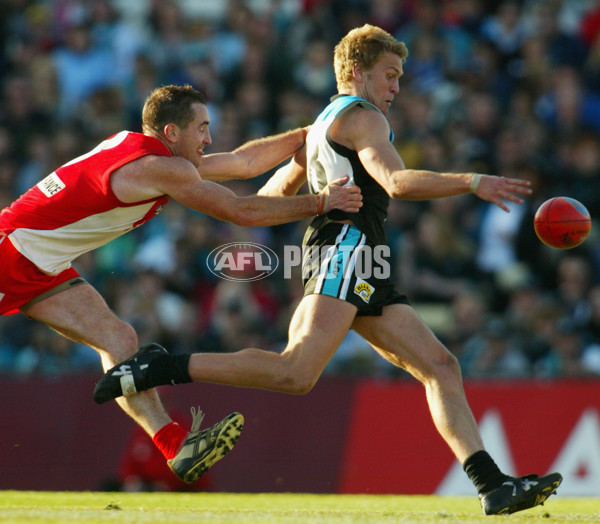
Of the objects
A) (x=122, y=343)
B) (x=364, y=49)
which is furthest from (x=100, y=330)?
(x=364, y=49)

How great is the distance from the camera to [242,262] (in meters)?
11.2

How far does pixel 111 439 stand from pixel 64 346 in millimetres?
1680

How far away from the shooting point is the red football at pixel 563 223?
6.43 metres

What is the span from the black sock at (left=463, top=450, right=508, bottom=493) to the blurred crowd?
393 cm

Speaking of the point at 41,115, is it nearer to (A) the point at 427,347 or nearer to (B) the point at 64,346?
(B) the point at 64,346

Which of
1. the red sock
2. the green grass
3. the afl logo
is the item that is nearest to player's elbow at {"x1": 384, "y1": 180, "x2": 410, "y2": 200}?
the green grass

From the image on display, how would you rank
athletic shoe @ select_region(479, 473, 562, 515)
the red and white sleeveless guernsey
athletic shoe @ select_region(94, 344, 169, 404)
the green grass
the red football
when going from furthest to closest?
the red football < the red and white sleeveless guernsey < athletic shoe @ select_region(94, 344, 169, 404) < athletic shoe @ select_region(479, 473, 562, 515) < the green grass

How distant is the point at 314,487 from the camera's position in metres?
9.26

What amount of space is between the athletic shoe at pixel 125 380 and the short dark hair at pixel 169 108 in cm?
144

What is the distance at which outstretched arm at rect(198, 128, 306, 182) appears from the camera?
6.96 metres

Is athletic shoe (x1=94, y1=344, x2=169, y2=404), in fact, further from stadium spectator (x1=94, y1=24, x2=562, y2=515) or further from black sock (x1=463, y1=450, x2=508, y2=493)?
black sock (x1=463, y1=450, x2=508, y2=493)

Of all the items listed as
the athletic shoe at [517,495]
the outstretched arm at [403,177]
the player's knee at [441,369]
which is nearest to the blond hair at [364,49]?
the outstretched arm at [403,177]

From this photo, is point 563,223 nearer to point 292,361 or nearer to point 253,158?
point 292,361

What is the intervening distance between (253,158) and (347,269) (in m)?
1.39
